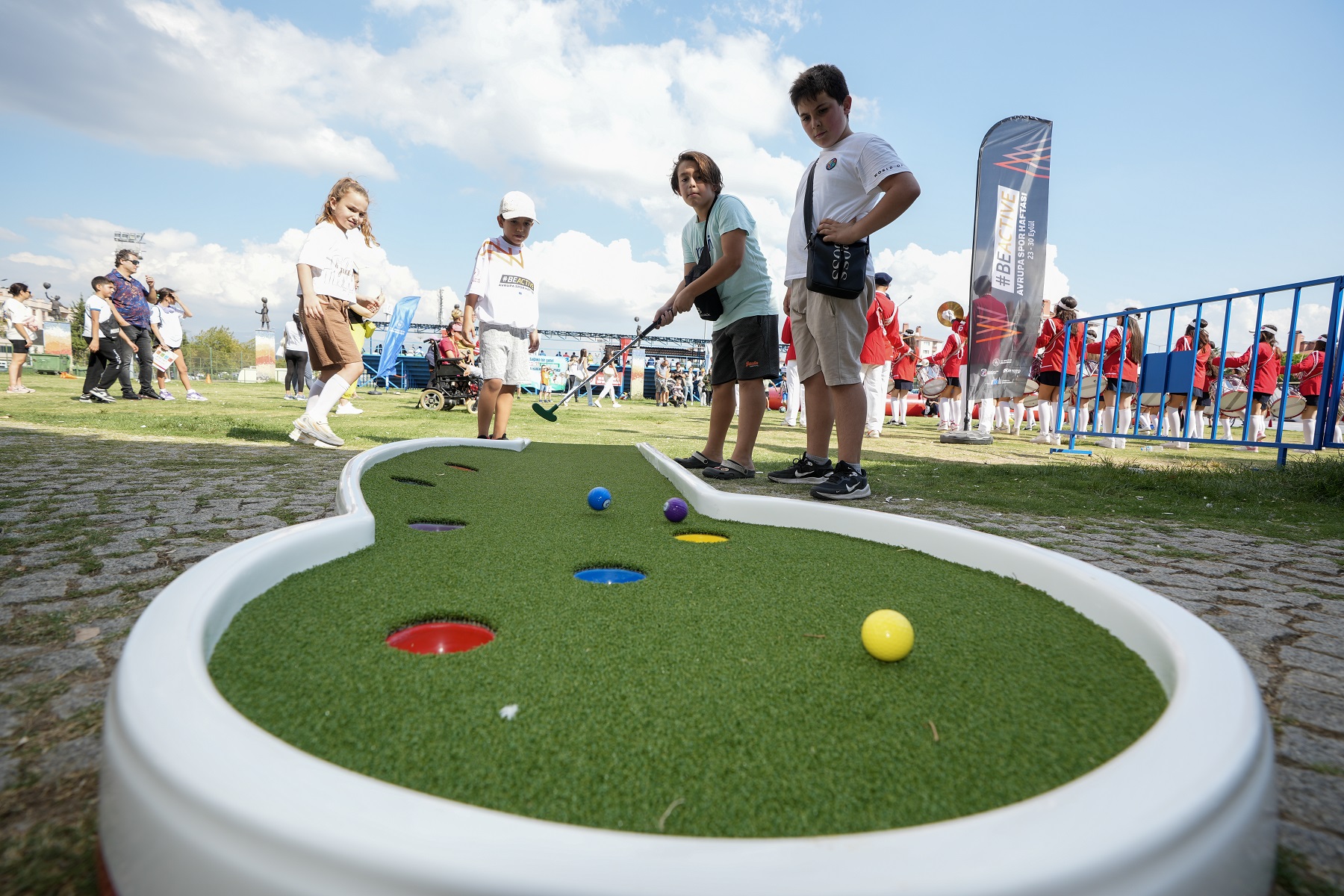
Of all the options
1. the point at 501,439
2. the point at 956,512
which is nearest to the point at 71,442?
the point at 501,439

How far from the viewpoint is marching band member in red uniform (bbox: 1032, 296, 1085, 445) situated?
A: 10.2 meters

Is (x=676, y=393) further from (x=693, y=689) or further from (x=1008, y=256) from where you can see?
(x=693, y=689)

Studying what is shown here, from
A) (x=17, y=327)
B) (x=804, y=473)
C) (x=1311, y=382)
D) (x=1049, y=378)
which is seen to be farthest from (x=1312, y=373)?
(x=17, y=327)

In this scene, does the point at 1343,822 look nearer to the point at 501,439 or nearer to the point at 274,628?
the point at 274,628

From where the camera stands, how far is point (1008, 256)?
912cm

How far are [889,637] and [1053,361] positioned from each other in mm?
10646

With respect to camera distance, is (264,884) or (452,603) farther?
(452,603)

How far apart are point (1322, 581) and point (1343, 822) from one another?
214 cm

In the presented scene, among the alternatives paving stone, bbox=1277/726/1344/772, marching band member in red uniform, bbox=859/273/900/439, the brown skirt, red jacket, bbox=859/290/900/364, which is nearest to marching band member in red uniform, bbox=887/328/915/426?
marching band member in red uniform, bbox=859/273/900/439

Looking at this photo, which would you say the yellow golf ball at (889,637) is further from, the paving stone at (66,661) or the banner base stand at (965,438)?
the banner base stand at (965,438)

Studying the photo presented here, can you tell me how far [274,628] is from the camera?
135 centimetres

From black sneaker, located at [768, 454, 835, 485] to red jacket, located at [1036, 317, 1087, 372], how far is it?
704cm

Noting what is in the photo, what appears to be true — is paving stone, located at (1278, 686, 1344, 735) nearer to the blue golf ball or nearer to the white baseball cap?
the blue golf ball

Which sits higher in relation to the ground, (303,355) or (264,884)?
(303,355)
